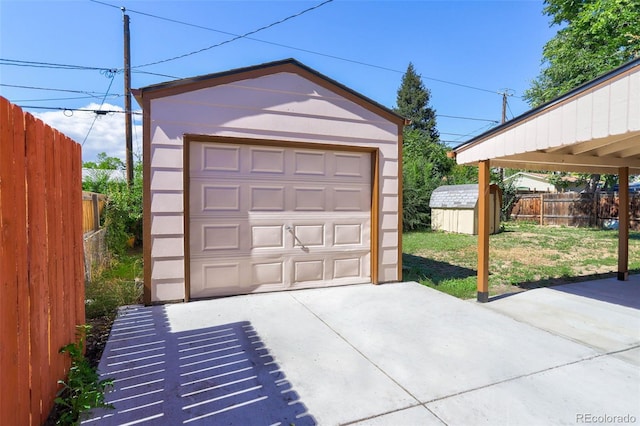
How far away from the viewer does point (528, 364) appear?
2.72 metres

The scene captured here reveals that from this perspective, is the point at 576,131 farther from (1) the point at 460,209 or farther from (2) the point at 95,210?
(1) the point at 460,209

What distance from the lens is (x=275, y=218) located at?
15.6 ft

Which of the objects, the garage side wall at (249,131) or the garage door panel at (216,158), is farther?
the garage door panel at (216,158)

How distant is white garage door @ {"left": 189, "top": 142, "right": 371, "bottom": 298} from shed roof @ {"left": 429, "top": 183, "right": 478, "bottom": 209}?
9041 millimetres

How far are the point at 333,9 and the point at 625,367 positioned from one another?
8.57m

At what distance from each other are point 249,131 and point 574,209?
18140 millimetres

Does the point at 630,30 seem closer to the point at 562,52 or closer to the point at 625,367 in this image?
the point at 562,52

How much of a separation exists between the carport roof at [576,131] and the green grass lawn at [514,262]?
2.07 m

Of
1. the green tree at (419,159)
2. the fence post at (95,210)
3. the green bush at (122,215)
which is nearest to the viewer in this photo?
the fence post at (95,210)

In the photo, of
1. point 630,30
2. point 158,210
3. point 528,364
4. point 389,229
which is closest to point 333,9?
point 389,229

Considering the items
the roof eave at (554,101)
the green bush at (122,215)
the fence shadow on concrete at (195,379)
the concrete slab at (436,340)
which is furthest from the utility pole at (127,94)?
the roof eave at (554,101)

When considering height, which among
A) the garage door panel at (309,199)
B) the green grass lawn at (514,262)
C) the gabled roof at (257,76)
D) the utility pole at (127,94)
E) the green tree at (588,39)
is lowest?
the green grass lawn at (514,262)

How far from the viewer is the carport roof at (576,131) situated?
2.87 m

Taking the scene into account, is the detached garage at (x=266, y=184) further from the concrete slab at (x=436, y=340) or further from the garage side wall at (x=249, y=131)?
the concrete slab at (x=436, y=340)
